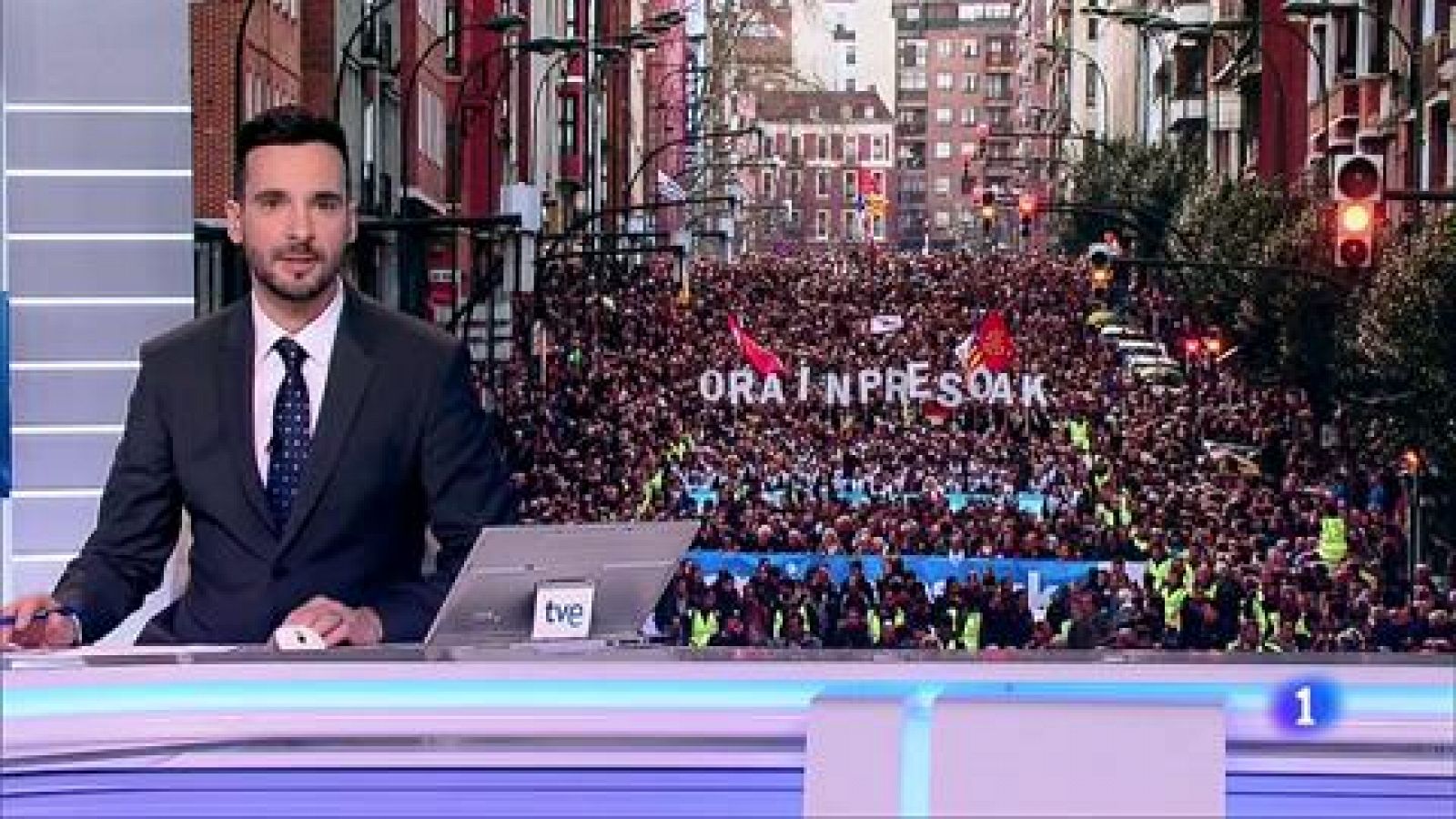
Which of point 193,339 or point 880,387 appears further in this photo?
point 880,387

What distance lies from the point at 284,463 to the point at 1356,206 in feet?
33.8

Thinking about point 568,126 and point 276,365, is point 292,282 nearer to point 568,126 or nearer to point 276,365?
point 276,365

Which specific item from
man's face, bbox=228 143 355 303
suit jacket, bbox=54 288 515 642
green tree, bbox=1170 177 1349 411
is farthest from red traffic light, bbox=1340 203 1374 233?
man's face, bbox=228 143 355 303

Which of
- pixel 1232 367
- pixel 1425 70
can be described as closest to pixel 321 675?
pixel 1232 367

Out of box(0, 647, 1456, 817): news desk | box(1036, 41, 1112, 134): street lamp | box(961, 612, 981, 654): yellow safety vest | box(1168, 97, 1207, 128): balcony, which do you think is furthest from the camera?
box(1168, 97, 1207, 128): balcony

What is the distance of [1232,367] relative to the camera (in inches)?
540

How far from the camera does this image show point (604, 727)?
3.88 feet

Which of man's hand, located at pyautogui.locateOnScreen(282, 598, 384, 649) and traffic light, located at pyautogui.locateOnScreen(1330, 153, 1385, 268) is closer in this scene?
man's hand, located at pyautogui.locateOnScreen(282, 598, 384, 649)

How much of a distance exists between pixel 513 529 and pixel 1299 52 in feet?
49.9

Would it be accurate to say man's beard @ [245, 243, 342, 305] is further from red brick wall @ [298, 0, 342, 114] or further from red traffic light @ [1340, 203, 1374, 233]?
red traffic light @ [1340, 203, 1374, 233]

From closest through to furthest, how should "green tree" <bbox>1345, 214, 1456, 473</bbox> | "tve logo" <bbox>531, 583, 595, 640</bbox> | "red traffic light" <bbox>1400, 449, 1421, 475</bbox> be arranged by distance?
"tve logo" <bbox>531, 583, 595, 640</bbox>
"red traffic light" <bbox>1400, 449, 1421, 475</bbox>
"green tree" <bbox>1345, 214, 1456, 473</bbox>

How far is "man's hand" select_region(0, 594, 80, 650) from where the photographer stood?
6.97 ft

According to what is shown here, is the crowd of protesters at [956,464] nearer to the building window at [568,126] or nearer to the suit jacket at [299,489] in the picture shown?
the building window at [568,126]

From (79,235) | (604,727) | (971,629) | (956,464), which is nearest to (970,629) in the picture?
(971,629)
